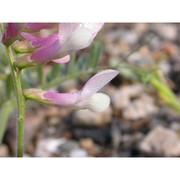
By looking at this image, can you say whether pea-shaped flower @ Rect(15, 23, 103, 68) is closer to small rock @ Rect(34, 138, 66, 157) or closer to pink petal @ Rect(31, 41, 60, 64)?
pink petal @ Rect(31, 41, 60, 64)

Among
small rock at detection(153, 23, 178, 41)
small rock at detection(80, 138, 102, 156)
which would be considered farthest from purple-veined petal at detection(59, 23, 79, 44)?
small rock at detection(153, 23, 178, 41)

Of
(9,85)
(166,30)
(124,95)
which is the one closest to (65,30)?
(9,85)

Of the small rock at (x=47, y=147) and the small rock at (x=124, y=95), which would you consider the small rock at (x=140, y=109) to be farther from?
the small rock at (x=47, y=147)

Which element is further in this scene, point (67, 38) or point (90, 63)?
point (90, 63)

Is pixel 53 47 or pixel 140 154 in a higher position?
pixel 53 47

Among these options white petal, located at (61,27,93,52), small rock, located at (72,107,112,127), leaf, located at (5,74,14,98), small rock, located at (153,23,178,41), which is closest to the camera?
white petal, located at (61,27,93,52)

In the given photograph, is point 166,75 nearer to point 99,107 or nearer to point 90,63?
point 90,63
